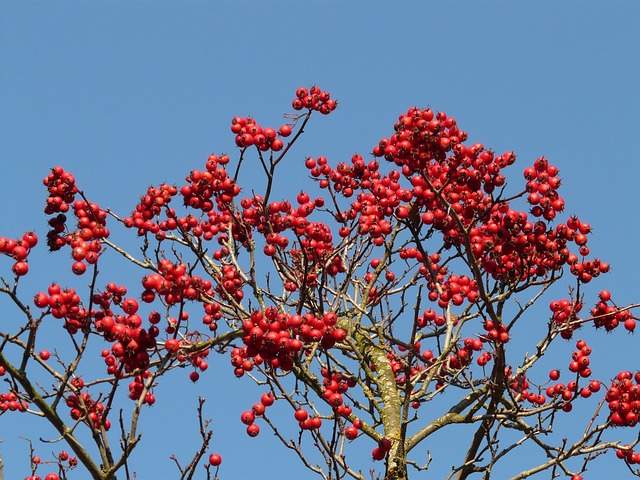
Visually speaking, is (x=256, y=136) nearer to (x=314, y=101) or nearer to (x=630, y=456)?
(x=314, y=101)

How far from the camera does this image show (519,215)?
26.1ft

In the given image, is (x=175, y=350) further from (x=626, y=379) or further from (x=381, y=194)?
(x=626, y=379)

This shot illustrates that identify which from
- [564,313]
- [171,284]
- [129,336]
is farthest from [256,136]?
[564,313]

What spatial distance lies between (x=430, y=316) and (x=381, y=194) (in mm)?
2201

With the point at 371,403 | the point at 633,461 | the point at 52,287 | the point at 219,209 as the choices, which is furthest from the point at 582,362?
the point at 52,287

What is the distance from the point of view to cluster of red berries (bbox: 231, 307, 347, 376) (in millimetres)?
6391

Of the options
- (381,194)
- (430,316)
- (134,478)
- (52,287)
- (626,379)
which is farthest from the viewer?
(430,316)

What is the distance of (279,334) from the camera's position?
6.43m

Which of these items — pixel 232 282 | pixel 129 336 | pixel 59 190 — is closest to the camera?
pixel 129 336

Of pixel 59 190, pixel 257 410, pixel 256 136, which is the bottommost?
pixel 257 410

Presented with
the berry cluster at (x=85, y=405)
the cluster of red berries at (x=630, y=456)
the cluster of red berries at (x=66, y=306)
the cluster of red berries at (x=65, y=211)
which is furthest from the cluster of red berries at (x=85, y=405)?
the cluster of red berries at (x=630, y=456)

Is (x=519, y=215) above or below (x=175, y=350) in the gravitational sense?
above

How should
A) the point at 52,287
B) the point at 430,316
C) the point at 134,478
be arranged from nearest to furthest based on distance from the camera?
the point at 52,287 → the point at 134,478 → the point at 430,316

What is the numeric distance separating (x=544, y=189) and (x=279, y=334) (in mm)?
3125
